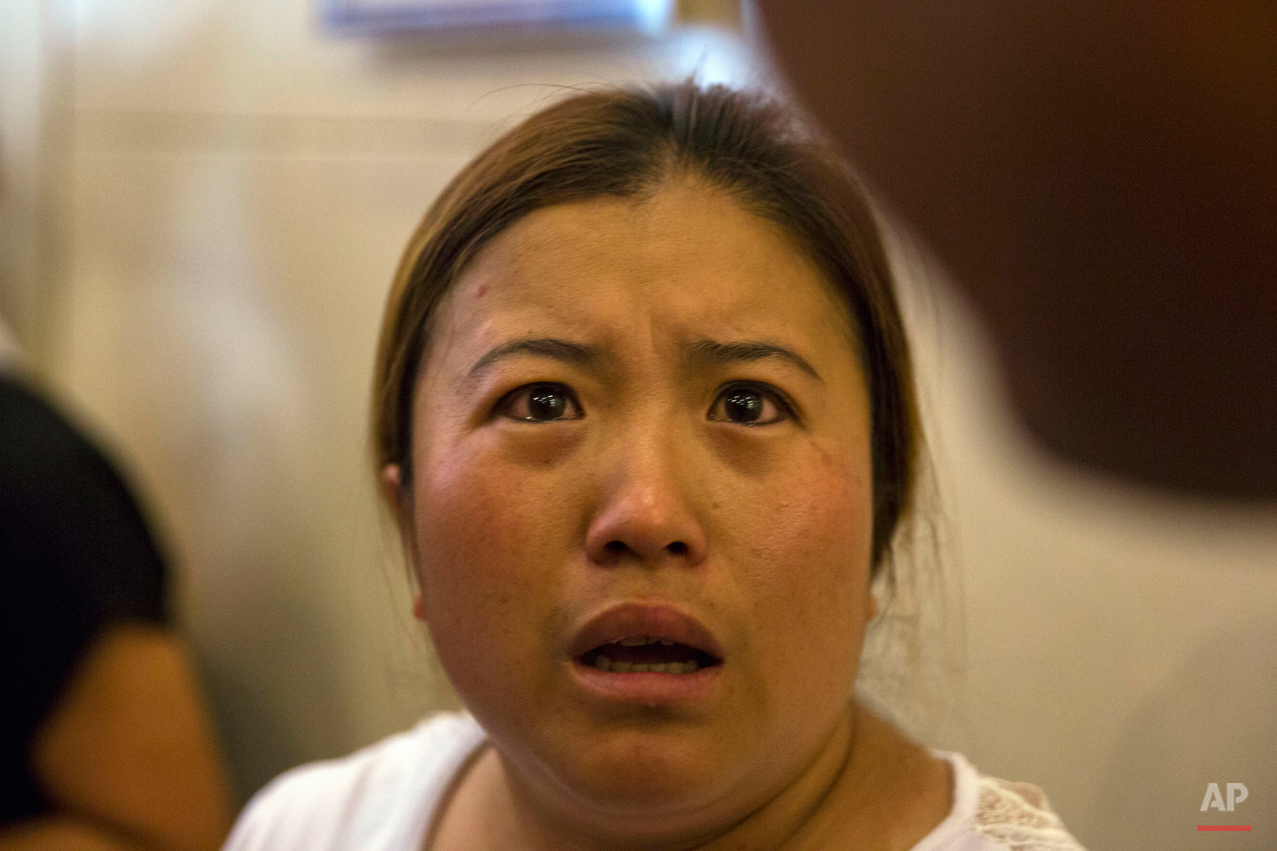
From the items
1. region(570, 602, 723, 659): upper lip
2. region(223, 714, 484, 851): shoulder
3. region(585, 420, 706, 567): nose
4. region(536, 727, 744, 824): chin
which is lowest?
region(223, 714, 484, 851): shoulder

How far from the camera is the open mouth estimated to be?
0.47 m

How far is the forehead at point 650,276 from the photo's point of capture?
0.50 m

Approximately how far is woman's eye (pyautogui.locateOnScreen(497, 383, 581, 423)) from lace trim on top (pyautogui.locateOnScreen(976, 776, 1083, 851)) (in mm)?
281

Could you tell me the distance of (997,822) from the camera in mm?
522

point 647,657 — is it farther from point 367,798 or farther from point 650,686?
point 367,798

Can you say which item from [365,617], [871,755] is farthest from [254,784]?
[871,755]

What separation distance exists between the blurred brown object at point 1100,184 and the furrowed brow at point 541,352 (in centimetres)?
18

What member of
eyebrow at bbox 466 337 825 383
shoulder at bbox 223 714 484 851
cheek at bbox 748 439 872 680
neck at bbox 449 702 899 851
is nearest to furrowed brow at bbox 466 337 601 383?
eyebrow at bbox 466 337 825 383

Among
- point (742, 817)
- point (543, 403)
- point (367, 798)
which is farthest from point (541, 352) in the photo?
point (367, 798)

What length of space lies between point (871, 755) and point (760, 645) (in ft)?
0.48

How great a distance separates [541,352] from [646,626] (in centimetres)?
14

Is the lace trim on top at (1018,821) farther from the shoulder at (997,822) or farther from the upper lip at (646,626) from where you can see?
the upper lip at (646,626)

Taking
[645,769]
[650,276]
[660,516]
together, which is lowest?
[645,769]

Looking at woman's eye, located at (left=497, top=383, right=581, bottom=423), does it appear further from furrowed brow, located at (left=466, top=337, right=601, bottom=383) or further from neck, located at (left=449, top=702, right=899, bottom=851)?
neck, located at (left=449, top=702, right=899, bottom=851)
